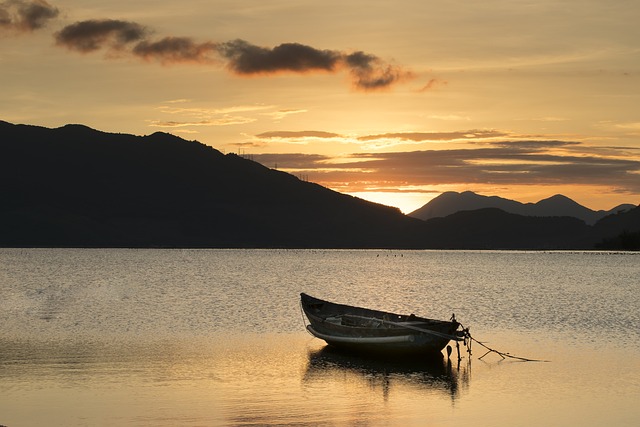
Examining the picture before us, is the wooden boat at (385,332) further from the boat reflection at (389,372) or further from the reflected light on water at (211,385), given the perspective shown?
the reflected light on water at (211,385)

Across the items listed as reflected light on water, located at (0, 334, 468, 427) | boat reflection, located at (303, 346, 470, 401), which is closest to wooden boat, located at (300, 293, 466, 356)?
boat reflection, located at (303, 346, 470, 401)

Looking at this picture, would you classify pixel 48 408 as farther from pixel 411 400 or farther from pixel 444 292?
pixel 444 292

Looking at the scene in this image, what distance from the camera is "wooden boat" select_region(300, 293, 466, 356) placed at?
5097 cm

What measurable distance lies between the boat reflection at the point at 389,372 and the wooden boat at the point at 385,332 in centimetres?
72

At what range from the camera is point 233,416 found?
3528cm

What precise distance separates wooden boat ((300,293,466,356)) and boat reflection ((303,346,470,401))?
0.72 m

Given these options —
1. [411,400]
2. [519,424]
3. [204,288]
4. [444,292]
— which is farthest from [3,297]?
[519,424]

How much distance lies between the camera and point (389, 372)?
157 ft

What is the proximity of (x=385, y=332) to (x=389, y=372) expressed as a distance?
4.50 meters

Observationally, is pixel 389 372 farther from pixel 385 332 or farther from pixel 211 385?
pixel 211 385

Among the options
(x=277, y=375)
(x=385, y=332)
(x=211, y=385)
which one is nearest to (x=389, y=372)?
(x=385, y=332)

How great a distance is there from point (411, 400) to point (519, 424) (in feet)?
21.0

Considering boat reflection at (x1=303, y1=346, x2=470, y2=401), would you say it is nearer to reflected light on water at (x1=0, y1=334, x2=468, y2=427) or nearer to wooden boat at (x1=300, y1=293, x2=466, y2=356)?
reflected light on water at (x1=0, y1=334, x2=468, y2=427)

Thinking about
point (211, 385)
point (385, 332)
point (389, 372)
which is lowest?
point (389, 372)
